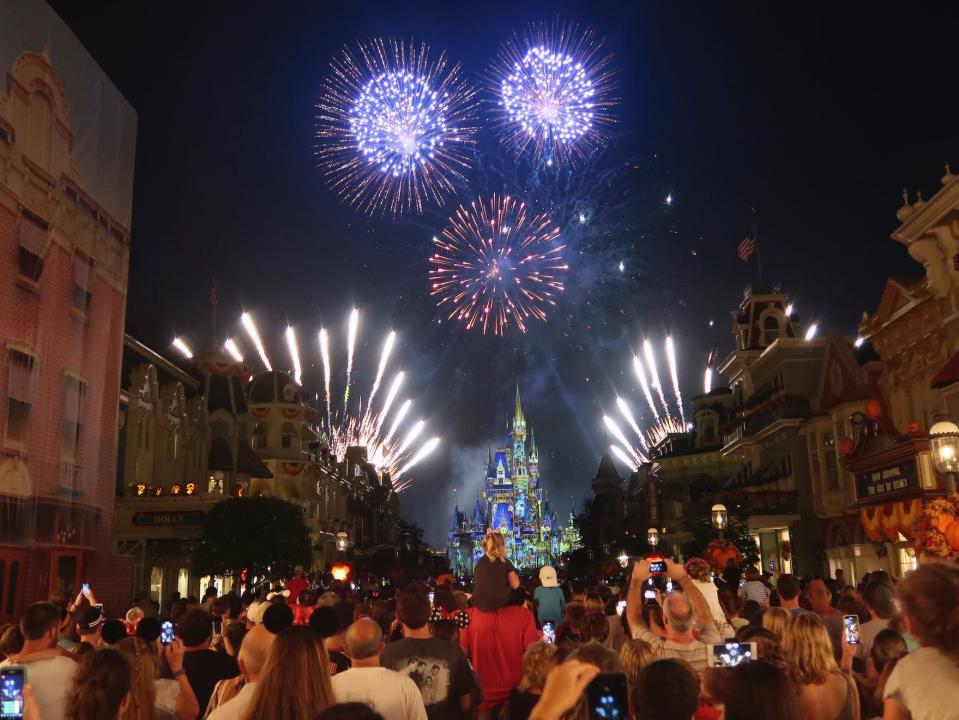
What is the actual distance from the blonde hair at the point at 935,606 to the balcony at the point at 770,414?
133ft

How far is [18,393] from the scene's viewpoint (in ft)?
77.7

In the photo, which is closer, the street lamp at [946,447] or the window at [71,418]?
the street lamp at [946,447]

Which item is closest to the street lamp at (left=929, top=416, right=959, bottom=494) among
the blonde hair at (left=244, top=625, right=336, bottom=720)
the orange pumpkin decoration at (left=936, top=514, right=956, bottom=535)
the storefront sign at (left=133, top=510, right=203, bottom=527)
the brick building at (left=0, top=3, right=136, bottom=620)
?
the orange pumpkin decoration at (left=936, top=514, right=956, bottom=535)

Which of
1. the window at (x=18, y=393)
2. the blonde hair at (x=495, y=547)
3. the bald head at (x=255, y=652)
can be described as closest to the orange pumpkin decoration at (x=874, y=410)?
the blonde hair at (x=495, y=547)

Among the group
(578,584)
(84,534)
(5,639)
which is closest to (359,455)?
(84,534)

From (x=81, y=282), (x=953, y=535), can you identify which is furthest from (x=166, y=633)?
(x=81, y=282)

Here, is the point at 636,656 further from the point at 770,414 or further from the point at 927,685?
the point at 770,414

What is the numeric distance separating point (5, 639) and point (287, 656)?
15.4ft

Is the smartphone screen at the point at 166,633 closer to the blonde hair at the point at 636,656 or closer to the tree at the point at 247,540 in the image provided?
the blonde hair at the point at 636,656

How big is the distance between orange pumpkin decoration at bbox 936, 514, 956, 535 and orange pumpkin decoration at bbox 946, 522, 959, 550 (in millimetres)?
58

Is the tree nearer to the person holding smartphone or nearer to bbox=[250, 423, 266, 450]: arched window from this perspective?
bbox=[250, 423, 266, 450]: arched window

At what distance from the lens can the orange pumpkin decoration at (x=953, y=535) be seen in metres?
17.3

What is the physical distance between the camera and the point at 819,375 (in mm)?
43844

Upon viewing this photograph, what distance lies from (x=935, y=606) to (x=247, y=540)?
38490mm
